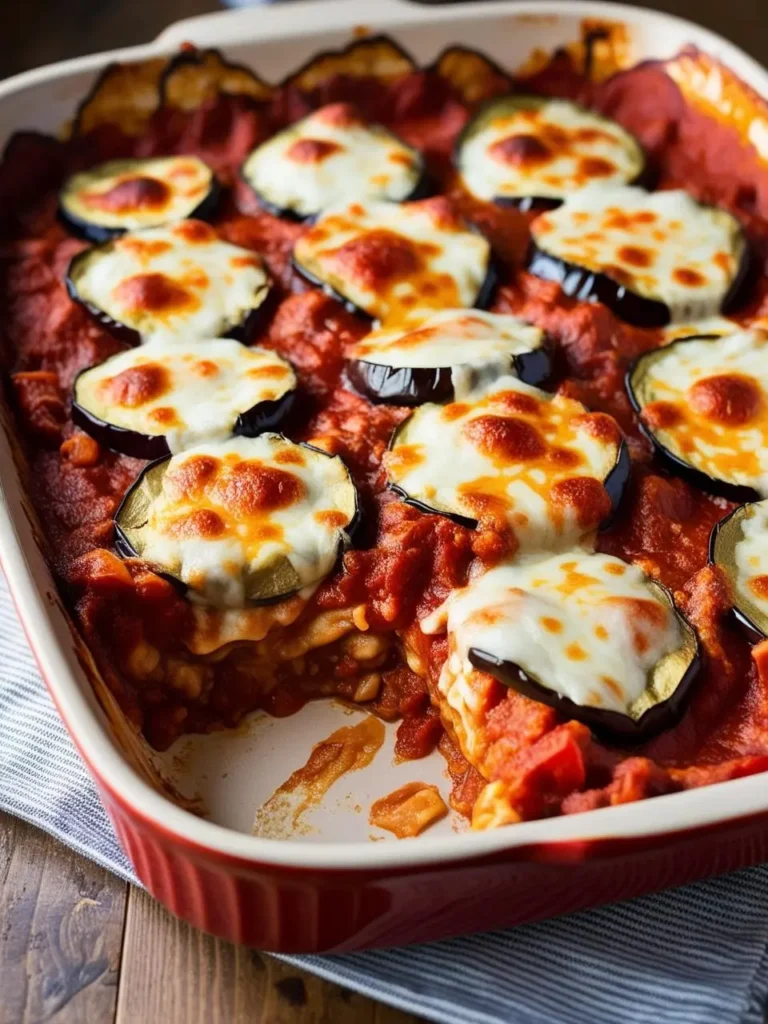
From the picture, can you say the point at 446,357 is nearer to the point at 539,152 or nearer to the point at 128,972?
the point at 539,152

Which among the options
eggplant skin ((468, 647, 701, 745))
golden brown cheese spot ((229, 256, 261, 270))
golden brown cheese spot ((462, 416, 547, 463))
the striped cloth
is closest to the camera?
the striped cloth

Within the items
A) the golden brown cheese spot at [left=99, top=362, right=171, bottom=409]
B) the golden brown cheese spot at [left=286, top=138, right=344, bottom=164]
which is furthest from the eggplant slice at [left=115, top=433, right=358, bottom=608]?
the golden brown cheese spot at [left=286, top=138, right=344, bottom=164]

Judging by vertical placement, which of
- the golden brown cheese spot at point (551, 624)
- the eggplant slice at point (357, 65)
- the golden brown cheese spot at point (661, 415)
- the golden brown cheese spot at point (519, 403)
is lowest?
the golden brown cheese spot at point (551, 624)

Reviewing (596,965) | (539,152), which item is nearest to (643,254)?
(539,152)

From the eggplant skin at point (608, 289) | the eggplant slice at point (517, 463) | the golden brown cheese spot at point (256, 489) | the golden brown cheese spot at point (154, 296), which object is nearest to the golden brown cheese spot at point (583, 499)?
the eggplant slice at point (517, 463)

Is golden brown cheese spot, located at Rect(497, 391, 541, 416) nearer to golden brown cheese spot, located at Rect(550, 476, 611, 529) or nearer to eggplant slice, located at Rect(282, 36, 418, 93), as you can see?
golden brown cheese spot, located at Rect(550, 476, 611, 529)

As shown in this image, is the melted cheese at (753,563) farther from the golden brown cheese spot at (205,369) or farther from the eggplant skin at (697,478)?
the golden brown cheese spot at (205,369)
